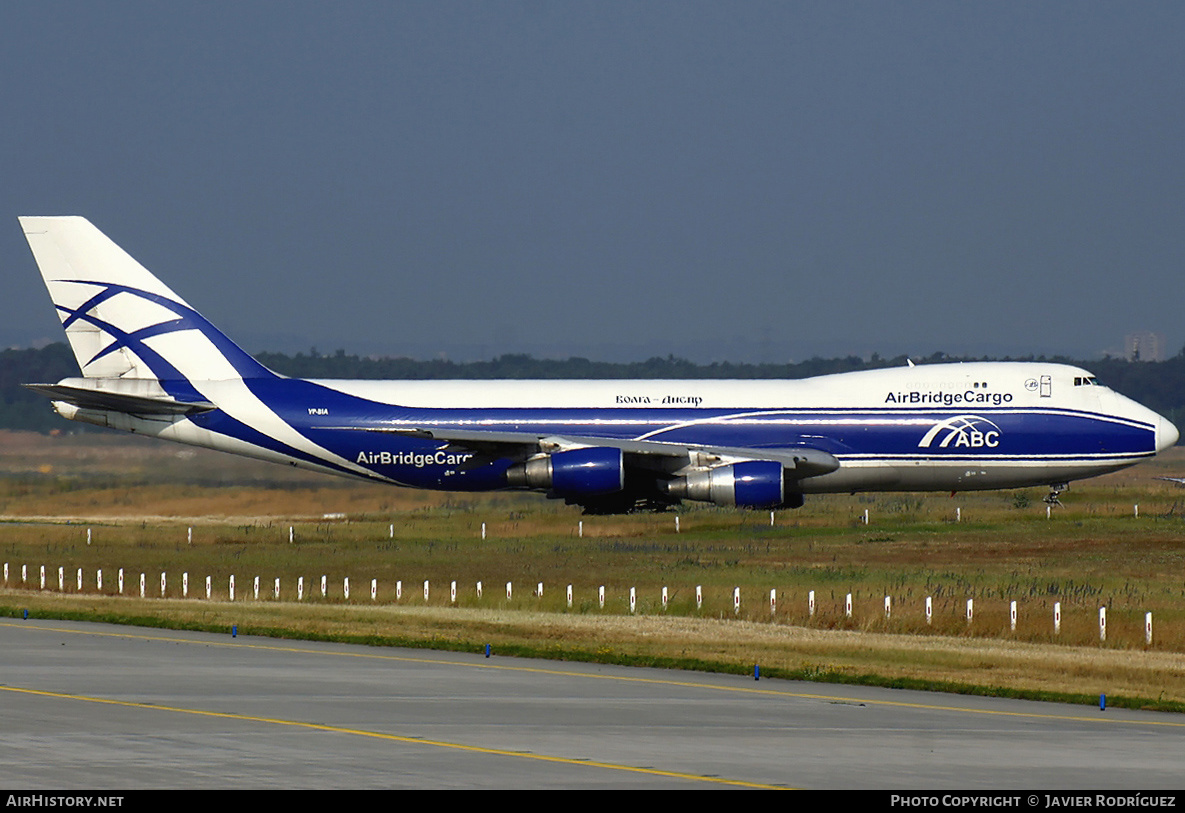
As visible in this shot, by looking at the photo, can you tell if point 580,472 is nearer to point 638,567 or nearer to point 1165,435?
point 638,567

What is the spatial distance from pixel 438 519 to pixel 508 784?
150ft

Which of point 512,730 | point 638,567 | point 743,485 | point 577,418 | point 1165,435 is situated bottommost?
point 638,567

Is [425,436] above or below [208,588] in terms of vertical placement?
above

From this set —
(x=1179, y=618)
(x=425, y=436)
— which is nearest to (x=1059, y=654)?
(x=1179, y=618)

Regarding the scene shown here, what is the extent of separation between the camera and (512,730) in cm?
1728

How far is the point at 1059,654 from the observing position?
86.7ft

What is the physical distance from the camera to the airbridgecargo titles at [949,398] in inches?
2050

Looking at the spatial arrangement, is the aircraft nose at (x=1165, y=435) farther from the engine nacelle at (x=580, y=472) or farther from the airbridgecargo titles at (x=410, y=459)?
the airbridgecargo titles at (x=410, y=459)

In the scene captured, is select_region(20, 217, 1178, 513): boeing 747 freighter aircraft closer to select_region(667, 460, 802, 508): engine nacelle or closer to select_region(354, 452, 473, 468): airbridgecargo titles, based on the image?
select_region(354, 452, 473, 468): airbridgecargo titles

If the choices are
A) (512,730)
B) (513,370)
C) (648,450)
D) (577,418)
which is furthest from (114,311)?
(513,370)

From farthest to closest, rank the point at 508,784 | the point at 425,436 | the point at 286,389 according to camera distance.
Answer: the point at 286,389 → the point at 425,436 → the point at 508,784

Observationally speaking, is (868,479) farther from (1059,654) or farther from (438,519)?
(1059,654)

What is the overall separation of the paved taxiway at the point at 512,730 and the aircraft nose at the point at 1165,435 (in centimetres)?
3427

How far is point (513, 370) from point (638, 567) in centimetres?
12015
